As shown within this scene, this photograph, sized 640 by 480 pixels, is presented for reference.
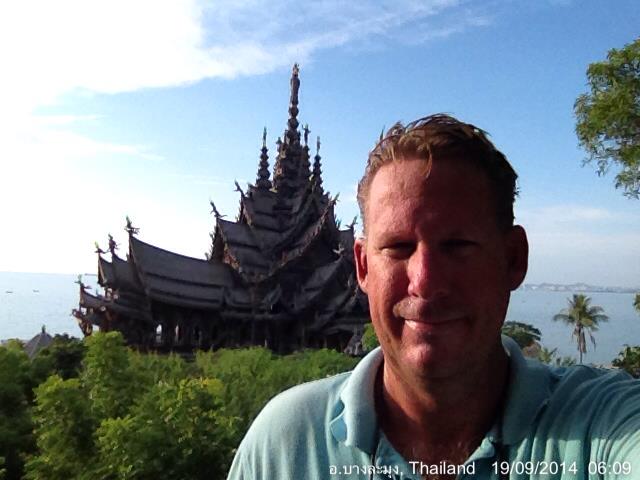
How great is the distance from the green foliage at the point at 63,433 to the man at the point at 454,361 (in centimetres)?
768

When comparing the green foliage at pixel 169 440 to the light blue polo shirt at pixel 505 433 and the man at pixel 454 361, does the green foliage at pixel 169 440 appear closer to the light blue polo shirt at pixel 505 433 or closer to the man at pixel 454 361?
the light blue polo shirt at pixel 505 433

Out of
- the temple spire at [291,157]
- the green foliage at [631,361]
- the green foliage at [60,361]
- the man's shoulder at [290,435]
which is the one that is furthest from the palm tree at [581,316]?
the man's shoulder at [290,435]

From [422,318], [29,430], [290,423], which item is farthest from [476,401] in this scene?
[29,430]

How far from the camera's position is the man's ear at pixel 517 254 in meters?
1.27

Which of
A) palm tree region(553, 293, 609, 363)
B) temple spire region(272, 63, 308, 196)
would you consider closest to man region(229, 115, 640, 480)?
temple spire region(272, 63, 308, 196)

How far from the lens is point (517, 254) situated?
1.29 m

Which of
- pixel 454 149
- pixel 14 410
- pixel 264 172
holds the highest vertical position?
pixel 264 172

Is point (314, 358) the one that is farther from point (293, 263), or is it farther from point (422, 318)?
point (422, 318)

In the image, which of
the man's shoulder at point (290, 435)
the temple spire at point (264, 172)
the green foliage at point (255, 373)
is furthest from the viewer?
the temple spire at point (264, 172)

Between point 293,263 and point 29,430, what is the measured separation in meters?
13.2

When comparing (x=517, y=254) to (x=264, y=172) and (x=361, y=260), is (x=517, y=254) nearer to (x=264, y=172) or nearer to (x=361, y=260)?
(x=361, y=260)

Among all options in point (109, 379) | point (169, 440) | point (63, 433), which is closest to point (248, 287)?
point (109, 379)

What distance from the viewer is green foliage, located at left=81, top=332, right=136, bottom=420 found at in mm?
8594

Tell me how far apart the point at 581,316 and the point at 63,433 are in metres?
27.6
